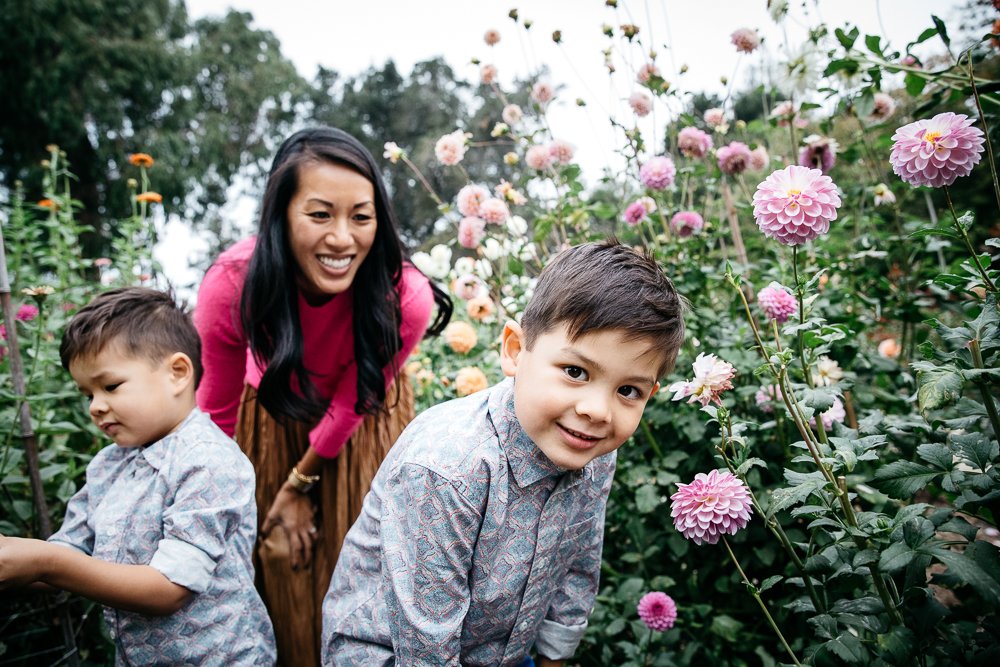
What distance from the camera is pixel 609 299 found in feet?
3.19

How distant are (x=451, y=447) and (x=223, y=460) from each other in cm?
54

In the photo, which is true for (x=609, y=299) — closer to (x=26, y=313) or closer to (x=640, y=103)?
(x=640, y=103)

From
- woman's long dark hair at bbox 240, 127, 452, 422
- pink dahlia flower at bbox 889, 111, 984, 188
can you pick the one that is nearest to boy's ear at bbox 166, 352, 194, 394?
woman's long dark hair at bbox 240, 127, 452, 422

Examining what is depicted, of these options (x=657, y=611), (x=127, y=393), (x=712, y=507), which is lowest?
(x=657, y=611)

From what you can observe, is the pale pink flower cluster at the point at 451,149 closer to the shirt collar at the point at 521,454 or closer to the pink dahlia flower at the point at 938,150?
the shirt collar at the point at 521,454

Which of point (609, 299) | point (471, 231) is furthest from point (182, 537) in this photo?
point (471, 231)

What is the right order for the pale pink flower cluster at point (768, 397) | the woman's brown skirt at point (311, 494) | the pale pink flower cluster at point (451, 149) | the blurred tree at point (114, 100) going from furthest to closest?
1. the blurred tree at point (114, 100)
2. the pale pink flower cluster at point (451, 149)
3. the woman's brown skirt at point (311, 494)
4. the pale pink flower cluster at point (768, 397)

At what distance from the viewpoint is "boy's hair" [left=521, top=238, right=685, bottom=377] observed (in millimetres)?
968

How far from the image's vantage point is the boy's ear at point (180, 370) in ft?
4.28

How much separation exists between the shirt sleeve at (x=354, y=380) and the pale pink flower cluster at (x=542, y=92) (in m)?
0.68

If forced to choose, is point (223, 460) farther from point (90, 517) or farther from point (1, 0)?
point (1, 0)

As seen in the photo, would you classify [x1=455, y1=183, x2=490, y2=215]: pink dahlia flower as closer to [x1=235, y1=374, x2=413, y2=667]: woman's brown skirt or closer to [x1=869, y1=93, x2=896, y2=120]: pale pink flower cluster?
[x1=235, y1=374, x2=413, y2=667]: woman's brown skirt

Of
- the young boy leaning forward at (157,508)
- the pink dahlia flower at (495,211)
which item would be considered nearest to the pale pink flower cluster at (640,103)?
the pink dahlia flower at (495,211)

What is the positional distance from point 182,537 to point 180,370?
1.19 feet
